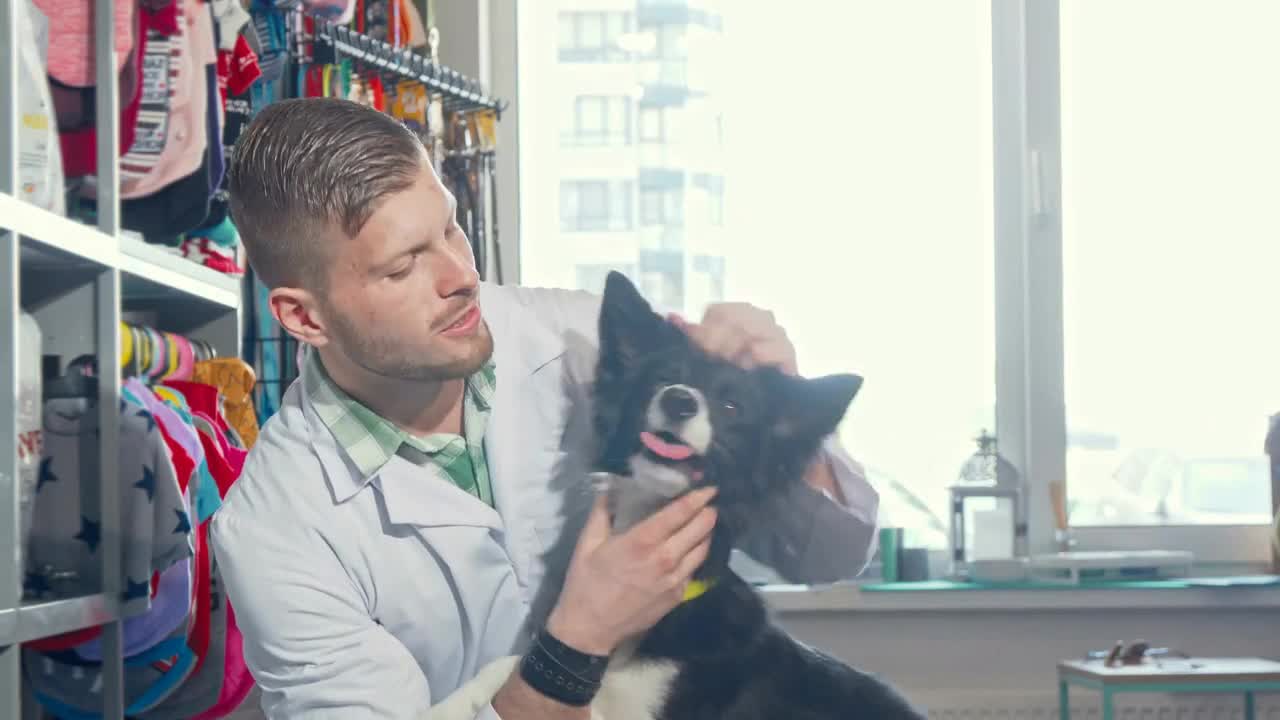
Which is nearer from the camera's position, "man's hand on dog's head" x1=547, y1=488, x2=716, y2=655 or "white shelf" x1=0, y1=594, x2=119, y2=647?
"man's hand on dog's head" x1=547, y1=488, x2=716, y2=655

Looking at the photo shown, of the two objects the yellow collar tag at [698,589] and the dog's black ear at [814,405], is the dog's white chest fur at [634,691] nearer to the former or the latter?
the yellow collar tag at [698,589]

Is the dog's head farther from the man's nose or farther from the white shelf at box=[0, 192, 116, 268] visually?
the white shelf at box=[0, 192, 116, 268]

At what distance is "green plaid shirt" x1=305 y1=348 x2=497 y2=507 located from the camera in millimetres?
1045

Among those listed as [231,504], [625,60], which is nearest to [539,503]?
[231,504]

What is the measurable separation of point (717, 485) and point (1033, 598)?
279cm

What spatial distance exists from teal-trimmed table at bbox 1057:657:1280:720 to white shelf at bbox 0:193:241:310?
83.5 inches

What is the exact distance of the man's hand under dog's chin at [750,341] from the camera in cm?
95

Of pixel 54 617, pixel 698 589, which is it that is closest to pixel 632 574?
pixel 698 589

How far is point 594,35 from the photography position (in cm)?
399

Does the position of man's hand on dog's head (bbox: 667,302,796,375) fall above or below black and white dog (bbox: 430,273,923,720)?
above

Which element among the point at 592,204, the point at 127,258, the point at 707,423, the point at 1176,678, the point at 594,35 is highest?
the point at 594,35

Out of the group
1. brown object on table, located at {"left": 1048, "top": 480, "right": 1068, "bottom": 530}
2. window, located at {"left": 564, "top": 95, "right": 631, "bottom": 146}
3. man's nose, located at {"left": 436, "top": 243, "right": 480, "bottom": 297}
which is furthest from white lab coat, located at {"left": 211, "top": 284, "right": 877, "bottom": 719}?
brown object on table, located at {"left": 1048, "top": 480, "right": 1068, "bottom": 530}

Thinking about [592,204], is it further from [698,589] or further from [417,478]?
[698,589]

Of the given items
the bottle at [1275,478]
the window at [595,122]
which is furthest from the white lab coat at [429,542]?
the bottle at [1275,478]
